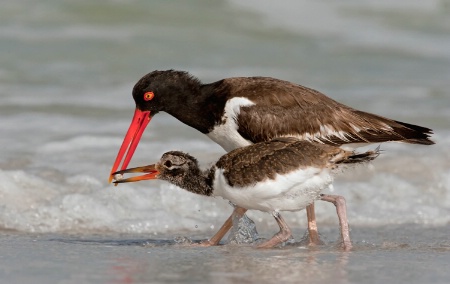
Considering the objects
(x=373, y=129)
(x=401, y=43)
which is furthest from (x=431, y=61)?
(x=373, y=129)

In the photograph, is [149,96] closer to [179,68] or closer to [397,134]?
[397,134]

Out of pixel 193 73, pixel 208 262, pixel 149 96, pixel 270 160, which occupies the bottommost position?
pixel 208 262

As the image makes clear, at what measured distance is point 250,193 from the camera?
24.6 feet

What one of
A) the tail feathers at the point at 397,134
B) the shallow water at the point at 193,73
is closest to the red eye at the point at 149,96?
the shallow water at the point at 193,73

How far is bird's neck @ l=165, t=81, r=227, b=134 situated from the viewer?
873 centimetres

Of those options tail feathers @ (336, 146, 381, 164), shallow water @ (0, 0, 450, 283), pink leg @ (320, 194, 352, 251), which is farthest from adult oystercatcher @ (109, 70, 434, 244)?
tail feathers @ (336, 146, 381, 164)

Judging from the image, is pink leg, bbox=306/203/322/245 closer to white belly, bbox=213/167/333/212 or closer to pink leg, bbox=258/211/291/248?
pink leg, bbox=258/211/291/248

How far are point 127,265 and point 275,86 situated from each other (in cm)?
253

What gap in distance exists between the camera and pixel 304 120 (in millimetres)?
8656

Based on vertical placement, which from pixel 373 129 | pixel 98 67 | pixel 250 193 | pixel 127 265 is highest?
pixel 98 67

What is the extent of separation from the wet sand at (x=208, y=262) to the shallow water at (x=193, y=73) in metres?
0.06

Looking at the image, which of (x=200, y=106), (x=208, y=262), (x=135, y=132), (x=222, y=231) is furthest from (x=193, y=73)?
(x=208, y=262)

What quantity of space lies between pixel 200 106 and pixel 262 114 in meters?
0.63

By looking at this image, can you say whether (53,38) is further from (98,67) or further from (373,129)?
(373,129)
